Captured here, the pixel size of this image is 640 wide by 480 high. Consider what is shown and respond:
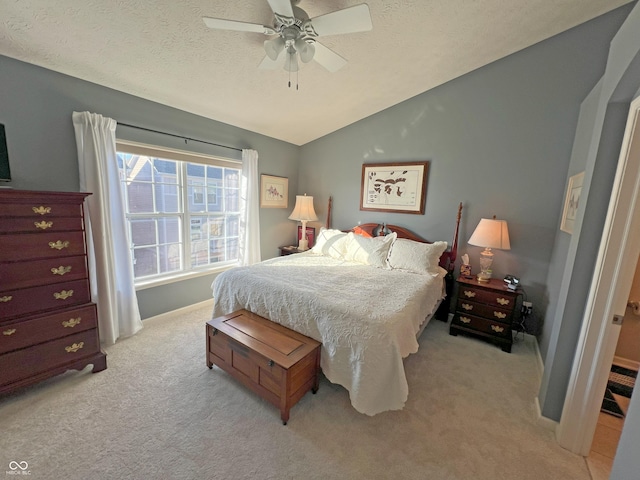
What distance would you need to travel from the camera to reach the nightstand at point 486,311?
260 cm

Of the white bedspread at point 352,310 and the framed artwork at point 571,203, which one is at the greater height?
the framed artwork at point 571,203

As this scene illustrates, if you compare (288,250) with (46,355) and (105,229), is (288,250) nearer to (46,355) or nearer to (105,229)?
(105,229)

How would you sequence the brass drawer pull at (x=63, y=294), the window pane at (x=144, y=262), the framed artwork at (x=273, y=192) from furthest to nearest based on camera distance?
1. the framed artwork at (x=273, y=192)
2. the window pane at (x=144, y=262)
3. the brass drawer pull at (x=63, y=294)

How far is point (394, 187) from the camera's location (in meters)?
3.54

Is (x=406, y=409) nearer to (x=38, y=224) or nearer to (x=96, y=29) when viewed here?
(x=38, y=224)

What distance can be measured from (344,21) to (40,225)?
92.4 inches

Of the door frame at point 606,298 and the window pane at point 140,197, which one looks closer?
the door frame at point 606,298

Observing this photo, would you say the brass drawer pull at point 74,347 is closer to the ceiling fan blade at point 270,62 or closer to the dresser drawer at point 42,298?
the dresser drawer at point 42,298

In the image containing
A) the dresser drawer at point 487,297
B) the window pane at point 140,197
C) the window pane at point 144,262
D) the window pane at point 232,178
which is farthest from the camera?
the window pane at point 232,178

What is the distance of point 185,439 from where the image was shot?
1548mm

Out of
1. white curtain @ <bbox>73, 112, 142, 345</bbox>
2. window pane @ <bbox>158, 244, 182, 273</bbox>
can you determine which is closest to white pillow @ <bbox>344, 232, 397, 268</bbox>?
window pane @ <bbox>158, 244, 182, 273</bbox>

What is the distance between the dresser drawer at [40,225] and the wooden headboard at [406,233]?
3.01 m

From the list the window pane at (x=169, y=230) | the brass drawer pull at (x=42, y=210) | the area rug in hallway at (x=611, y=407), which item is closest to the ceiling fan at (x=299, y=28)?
the brass drawer pull at (x=42, y=210)

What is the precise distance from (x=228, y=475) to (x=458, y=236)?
3.11 m
